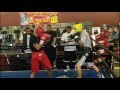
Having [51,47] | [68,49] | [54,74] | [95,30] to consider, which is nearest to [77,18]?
[95,30]

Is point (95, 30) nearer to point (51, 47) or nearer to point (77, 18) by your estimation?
point (77, 18)

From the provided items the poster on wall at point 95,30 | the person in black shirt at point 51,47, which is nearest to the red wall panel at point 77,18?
the poster on wall at point 95,30

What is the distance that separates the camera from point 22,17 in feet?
19.1

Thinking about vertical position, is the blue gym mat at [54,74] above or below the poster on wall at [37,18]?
below

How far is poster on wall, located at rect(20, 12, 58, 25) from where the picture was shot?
5613 mm

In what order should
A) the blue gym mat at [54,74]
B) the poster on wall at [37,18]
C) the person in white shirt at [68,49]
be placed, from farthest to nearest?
1. the person in white shirt at [68,49]
2. the poster on wall at [37,18]
3. the blue gym mat at [54,74]

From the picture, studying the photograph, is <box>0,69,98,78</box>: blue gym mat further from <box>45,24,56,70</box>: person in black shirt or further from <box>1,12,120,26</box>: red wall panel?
<box>1,12,120,26</box>: red wall panel

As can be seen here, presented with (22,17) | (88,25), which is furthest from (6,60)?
(88,25)

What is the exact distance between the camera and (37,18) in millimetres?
5699

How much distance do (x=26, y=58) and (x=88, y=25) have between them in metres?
1.64

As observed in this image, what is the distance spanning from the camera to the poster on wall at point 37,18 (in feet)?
18.4

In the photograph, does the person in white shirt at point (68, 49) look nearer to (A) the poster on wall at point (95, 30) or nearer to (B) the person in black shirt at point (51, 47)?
(B) the person in black shirt at point (51, 47)
